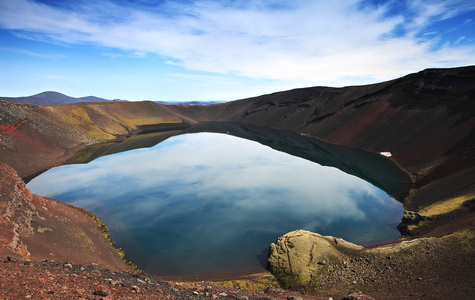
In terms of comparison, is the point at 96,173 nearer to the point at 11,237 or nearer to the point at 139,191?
the point at 139,191

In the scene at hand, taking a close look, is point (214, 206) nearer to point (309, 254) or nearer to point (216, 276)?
point (216, 276)

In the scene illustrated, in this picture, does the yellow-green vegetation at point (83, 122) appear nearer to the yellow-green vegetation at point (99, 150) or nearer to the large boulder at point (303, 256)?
the yellow-green vegetation at point (99, 150)

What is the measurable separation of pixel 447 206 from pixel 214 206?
18984 mm

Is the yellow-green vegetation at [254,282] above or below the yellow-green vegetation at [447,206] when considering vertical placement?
below

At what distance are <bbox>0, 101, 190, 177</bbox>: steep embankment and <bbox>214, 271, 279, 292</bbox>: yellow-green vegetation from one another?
1408 inches


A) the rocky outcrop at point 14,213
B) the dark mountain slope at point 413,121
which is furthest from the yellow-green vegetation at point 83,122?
the dark mountain slope at point 413,121

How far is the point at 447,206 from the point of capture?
1831 centimetres

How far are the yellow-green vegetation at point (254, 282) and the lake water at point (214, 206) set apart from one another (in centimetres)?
162

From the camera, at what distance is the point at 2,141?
37344 millimetres

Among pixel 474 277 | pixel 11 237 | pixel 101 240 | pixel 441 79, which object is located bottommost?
pixel 101 240

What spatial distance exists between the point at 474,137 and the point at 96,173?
50588mm

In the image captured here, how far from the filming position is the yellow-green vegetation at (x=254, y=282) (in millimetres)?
13562

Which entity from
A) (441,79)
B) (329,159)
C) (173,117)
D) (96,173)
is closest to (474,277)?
(329,159)

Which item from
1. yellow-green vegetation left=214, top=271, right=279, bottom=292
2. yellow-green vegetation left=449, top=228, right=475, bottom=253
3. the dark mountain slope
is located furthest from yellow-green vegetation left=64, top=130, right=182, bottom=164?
yellow-green vegetation left=449, top=228, right=475, bottom=253
